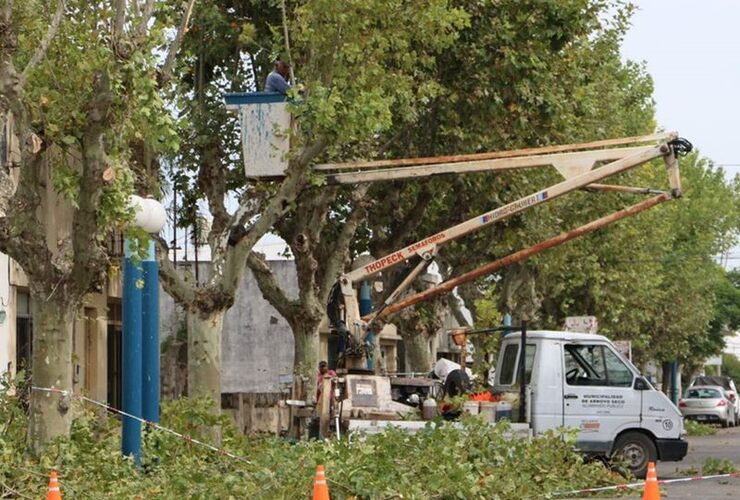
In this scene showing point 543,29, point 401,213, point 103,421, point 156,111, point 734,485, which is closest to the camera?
point 156,111

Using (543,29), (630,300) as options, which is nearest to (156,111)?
(543,29)

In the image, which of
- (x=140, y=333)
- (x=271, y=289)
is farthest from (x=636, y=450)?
(x=140, y=333)

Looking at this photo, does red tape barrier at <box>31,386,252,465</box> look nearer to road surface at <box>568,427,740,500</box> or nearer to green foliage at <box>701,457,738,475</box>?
road surface at <box>568,427,740,500</box>

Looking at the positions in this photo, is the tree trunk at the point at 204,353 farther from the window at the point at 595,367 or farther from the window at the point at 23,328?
the window at the point at 595,367

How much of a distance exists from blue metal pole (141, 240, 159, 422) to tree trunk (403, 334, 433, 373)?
18338 mm

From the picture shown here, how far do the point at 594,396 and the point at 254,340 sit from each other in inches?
893

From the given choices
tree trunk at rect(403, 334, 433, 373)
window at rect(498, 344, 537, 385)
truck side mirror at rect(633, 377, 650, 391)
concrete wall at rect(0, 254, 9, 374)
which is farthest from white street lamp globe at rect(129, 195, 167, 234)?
tree trunk at rect(403, 334, 433, 373)

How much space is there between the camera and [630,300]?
52031 millimetres

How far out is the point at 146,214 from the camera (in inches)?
665

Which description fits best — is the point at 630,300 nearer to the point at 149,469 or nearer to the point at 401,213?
the point at 401,213

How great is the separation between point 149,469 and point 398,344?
41.6 metres

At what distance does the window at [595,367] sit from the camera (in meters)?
24.8

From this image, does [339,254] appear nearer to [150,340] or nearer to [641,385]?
[641,385]

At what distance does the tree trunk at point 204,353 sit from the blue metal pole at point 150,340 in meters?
4.94
